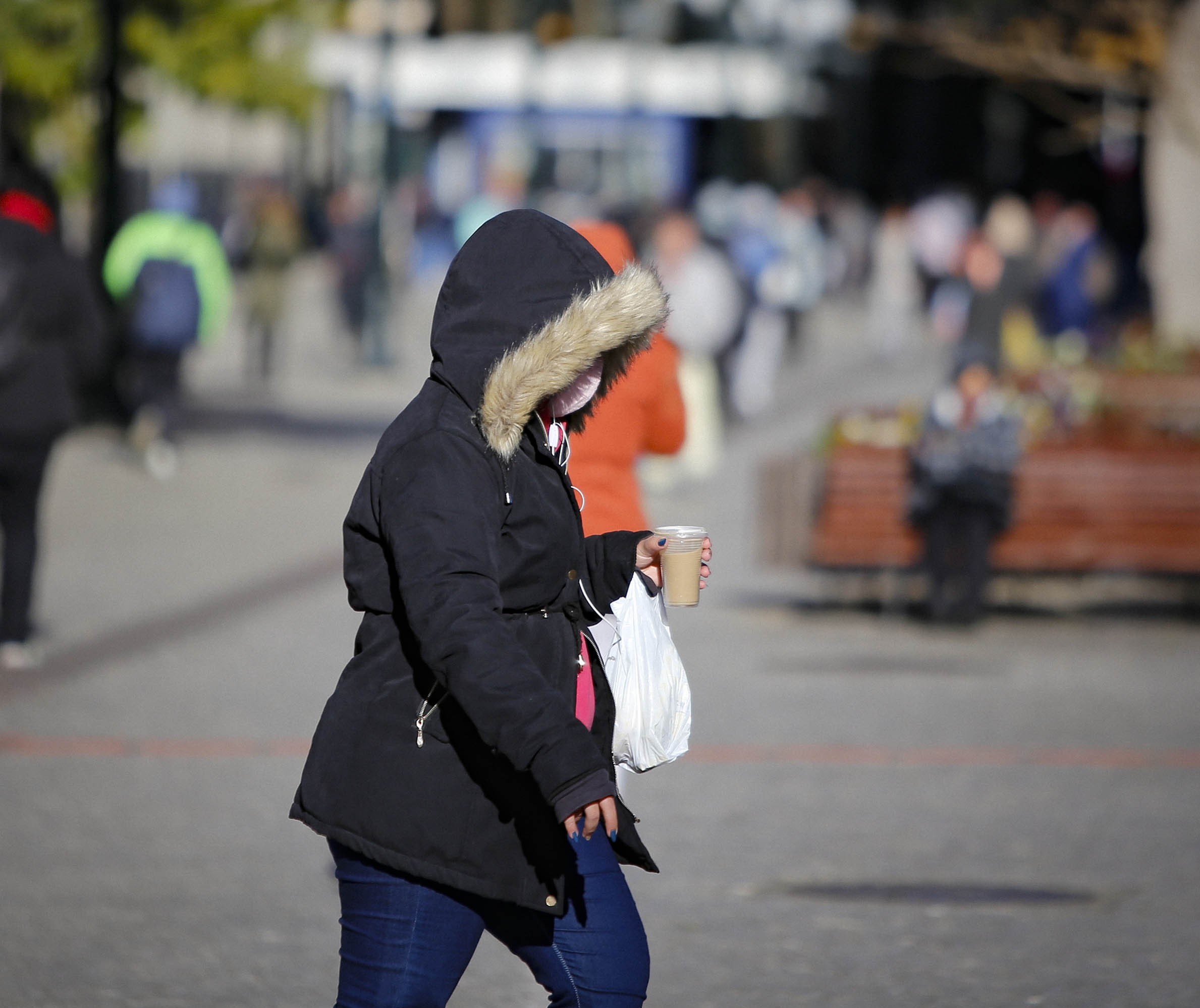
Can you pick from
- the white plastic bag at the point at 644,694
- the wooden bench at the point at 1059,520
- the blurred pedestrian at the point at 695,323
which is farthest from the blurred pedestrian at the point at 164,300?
the white plastic bag at the point at 644,694

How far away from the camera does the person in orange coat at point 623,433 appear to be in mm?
5488

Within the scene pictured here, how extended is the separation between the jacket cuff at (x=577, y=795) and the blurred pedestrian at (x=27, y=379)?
6.00 metres

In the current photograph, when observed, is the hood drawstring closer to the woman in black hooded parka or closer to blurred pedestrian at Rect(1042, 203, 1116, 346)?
the woman in black hooded parka

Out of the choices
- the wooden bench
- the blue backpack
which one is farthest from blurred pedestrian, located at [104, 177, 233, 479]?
the wooden bench

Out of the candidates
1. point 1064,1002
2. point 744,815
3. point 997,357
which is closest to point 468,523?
point 1064,1002

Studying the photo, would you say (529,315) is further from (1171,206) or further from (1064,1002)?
(1171,206)

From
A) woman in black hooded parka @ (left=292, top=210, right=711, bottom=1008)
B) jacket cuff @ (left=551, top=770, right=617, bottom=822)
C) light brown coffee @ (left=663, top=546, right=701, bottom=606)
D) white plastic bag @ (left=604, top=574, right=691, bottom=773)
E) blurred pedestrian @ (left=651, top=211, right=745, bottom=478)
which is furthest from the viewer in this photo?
blurred pedestrian @ (left=651, top=211, right=745, bottom=478)

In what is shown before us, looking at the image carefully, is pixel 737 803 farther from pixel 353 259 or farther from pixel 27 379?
pixel 353 259

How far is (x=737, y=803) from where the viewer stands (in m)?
6.83

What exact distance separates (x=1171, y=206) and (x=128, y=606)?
977 centimetres

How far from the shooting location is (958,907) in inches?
224

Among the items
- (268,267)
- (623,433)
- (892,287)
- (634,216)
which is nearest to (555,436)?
(623,433)

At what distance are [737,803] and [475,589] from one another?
12.9ft

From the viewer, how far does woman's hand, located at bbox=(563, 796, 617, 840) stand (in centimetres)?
293
